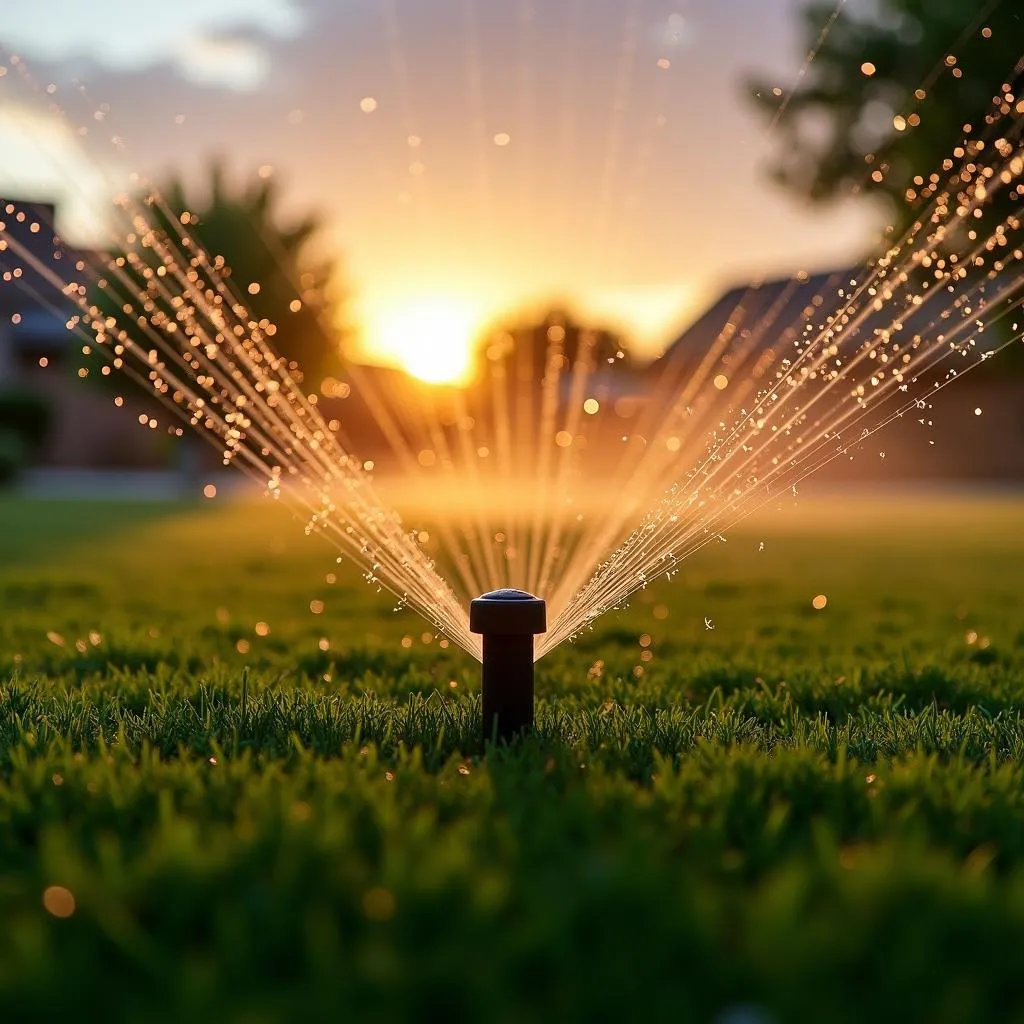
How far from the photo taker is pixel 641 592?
9109mm

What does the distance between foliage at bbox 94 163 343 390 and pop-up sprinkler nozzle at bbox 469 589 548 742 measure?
21.9 metres

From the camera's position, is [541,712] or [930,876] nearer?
[930,876]

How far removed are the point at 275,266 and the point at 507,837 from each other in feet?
83.1

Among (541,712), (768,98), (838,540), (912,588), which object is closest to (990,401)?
(768,98)

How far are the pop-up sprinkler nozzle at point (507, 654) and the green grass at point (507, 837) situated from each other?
11 cm

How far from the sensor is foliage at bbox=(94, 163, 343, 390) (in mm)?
25312

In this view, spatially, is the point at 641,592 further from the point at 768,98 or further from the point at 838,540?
the point at 768,98

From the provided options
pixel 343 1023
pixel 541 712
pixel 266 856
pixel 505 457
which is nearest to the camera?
pixel 343 1023

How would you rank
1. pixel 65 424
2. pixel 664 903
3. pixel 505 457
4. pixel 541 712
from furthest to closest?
pixel 505 457, pixel 65 424, pixel 541 712, pixel 664 903

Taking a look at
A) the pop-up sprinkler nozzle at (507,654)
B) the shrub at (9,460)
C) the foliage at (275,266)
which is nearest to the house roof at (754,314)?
the foliage at (275,266)

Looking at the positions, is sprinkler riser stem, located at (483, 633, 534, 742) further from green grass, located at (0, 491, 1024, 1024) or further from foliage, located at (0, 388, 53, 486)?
foliage, located at (0, 388, 53, 486)

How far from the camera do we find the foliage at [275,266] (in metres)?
25.3

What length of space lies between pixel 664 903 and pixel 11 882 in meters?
1.39

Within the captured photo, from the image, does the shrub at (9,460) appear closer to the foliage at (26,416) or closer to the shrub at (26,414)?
the foliage at (26,416)
